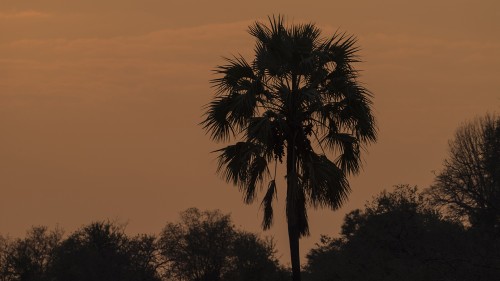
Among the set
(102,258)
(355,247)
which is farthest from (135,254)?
(355,247)

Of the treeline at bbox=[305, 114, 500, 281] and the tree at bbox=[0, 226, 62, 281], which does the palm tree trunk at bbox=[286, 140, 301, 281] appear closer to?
the treeline at bbox=[305, 114, 500, 281]

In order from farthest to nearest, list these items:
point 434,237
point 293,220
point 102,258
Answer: point 102,258 < point 434,237 < point 293,220

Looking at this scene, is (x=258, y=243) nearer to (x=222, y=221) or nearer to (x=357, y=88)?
(x=222, y=221)

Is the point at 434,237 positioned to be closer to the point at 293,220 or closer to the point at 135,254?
the point at 293,220

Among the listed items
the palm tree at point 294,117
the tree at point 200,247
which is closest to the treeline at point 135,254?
the tree at point 200,247

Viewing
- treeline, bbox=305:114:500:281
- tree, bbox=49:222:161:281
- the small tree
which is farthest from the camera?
tree, bbox=49:222:161:281

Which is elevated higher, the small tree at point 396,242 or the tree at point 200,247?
the tree at point 200,247

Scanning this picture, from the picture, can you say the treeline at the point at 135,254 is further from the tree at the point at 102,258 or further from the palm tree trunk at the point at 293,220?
the palm tree trunk at the point at 293,220

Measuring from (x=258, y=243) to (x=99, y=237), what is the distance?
43.5ft

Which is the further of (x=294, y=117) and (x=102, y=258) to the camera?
(x=102, y=258)

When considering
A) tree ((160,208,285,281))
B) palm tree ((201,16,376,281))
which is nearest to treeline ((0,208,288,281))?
tree ((160,208,285,281))

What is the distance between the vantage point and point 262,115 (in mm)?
38031

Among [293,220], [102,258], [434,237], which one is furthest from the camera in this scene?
[102,258]

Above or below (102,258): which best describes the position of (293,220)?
below
